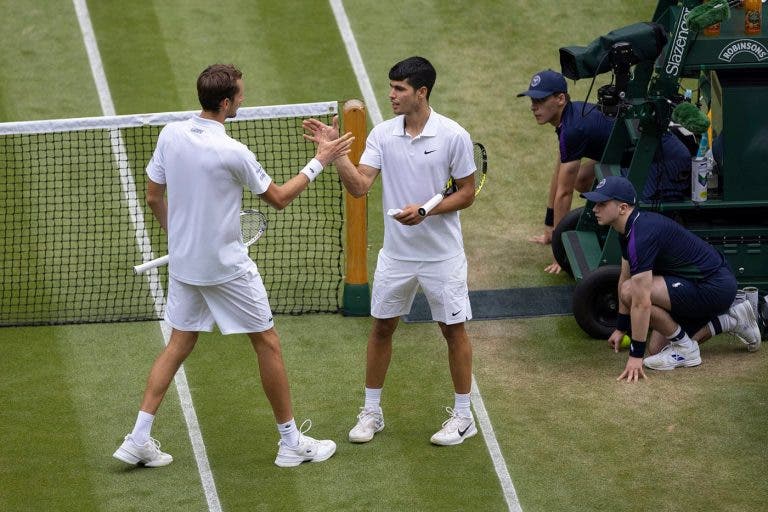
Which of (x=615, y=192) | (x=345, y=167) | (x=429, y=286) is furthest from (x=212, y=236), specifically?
(x=615, y=192)

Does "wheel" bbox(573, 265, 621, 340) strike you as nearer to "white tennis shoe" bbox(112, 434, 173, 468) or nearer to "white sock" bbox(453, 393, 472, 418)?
"white sock" bbox(453, 393, 472, 418)

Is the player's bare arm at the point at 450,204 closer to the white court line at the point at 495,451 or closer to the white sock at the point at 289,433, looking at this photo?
the white sock at the point at 289,433

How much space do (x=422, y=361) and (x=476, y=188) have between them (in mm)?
1808

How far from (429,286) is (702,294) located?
246 centimetres

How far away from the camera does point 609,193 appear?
9.65 meters

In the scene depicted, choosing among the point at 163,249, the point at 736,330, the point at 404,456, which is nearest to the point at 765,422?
the point at 736,330

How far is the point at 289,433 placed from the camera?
8.60 meters

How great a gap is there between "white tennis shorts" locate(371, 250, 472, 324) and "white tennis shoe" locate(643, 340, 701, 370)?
6.53ft

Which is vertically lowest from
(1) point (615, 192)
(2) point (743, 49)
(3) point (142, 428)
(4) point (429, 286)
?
(3) point (142, 428)

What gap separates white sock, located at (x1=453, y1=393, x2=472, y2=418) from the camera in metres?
8.93

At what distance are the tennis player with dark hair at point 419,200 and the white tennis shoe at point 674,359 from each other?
182 centimetres

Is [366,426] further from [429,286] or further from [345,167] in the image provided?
[345,167]

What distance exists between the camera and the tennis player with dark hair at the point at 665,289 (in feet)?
31.7

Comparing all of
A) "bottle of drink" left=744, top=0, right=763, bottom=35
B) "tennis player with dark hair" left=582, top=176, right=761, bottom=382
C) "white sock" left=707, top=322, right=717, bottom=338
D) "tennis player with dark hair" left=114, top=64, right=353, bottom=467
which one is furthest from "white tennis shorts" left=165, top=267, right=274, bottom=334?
"bottle of drink" left=744, top=0, right=763, bottom=35
